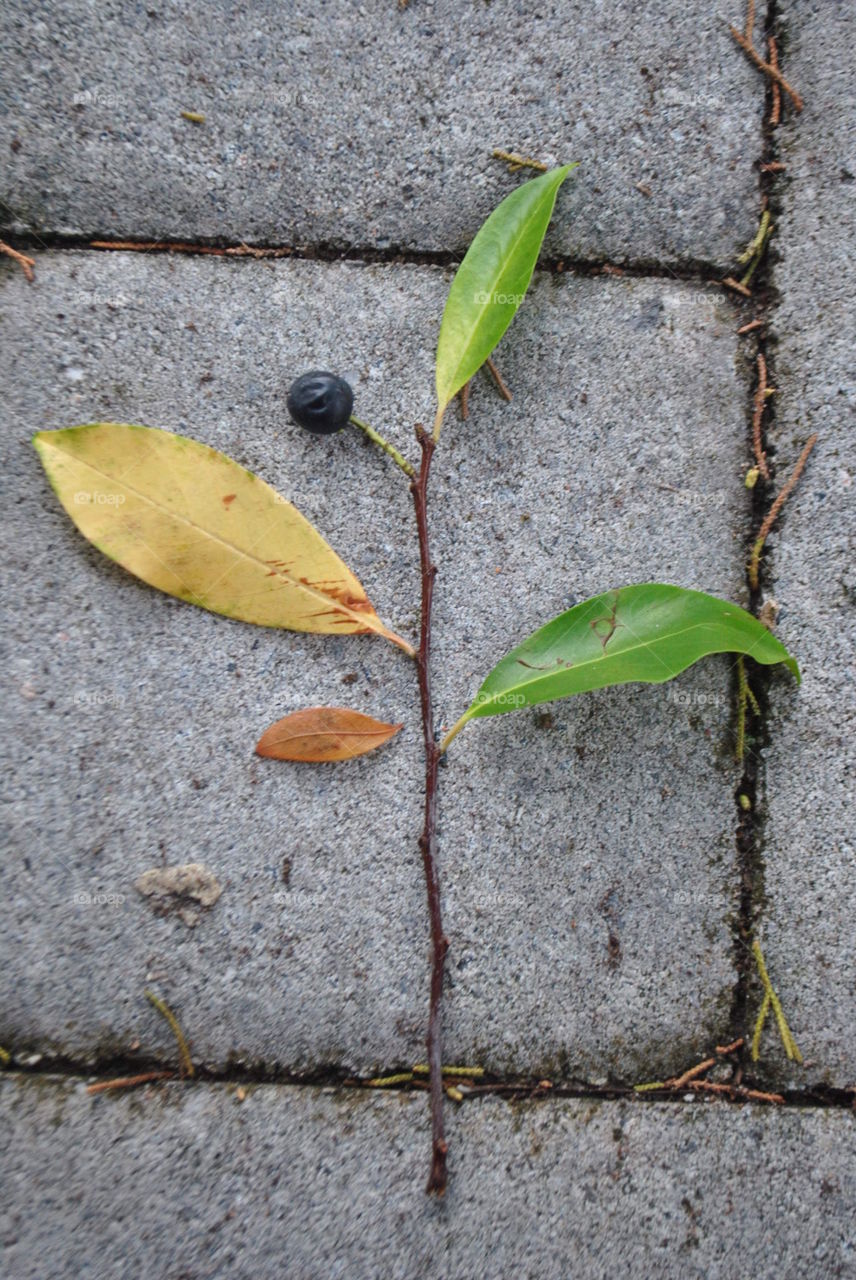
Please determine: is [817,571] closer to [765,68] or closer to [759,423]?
[759,423]

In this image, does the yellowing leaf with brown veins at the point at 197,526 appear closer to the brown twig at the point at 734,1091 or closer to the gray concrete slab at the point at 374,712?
the gray concrete slab at the point at 374,712

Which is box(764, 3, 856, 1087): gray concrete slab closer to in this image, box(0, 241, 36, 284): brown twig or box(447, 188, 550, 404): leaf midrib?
box(447, 188, 550, 404): leaf midrib

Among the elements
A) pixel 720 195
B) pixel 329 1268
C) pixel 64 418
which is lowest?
pixel 329 1268

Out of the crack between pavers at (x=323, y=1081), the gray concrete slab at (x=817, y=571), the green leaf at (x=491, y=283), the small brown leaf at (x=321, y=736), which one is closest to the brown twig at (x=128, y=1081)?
the crack between pavers at (x=323, y=1081)

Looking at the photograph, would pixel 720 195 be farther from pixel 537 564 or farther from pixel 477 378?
pixel 537 564

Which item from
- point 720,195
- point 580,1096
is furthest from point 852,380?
point 580,1096
